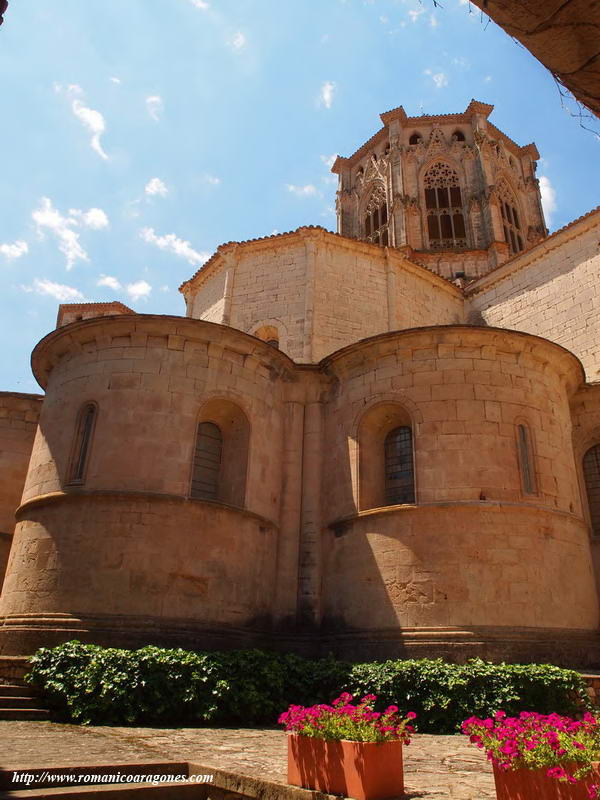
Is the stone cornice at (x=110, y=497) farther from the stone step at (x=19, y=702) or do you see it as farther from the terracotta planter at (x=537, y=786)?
the terracotta planter at (x=537, y=786)

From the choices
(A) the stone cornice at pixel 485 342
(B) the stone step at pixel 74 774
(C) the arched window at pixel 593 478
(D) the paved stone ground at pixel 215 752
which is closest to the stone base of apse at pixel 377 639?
(D) the paved stone ground at pixel 215 752

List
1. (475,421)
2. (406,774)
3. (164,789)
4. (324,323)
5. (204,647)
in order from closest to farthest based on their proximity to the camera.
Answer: (164,789)
(406,774)
(204,647)
(475,421)
(324,323)

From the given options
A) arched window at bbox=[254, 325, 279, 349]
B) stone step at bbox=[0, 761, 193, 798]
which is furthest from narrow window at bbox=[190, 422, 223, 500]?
stone step at bbox=[0, 761, 193, 798]

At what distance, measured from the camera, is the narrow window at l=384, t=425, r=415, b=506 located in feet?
47.7

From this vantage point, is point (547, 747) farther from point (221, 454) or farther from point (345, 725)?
point (221, 454)

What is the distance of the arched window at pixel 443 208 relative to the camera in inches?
1527

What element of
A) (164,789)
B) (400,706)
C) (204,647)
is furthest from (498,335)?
(164,789)

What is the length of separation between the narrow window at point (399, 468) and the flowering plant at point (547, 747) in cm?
945

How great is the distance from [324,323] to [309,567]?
32.2 ft

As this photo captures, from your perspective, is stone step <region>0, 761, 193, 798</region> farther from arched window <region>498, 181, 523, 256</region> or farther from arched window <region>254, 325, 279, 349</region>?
arched window <region>498, 181, 523, 256</region>

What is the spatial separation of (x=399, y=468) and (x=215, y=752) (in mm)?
8720

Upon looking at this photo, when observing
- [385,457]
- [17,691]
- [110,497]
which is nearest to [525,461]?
[385,457]

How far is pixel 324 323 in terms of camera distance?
21828mm

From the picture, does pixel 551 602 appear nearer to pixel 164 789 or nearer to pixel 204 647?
pixel 204 647
